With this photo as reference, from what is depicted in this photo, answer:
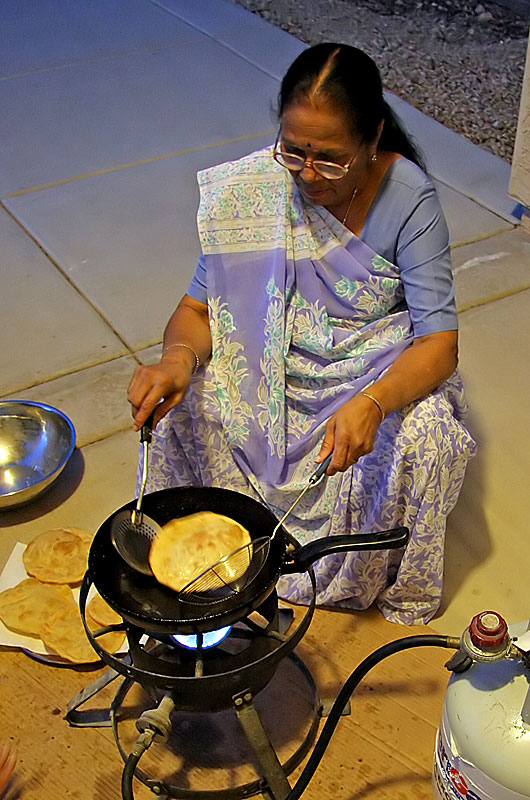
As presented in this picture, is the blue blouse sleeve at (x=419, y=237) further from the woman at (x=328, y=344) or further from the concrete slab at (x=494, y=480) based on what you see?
the concrete slab at (x=494, y=480)

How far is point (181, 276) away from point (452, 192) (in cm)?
103

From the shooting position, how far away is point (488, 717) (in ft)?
3.64

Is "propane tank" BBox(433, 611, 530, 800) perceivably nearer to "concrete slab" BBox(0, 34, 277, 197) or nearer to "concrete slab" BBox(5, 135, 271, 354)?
"concrete slab" BBox(5, 135, 271, 354)

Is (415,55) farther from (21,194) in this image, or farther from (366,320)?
(366,320)

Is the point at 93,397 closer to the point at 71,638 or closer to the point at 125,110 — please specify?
the point at 71,638

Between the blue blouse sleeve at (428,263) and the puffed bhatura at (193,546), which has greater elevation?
the blue blouse sleeve at (428,263)

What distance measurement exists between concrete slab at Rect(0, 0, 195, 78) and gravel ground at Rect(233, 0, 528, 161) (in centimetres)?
55

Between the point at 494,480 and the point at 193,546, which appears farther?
the point at 494,480

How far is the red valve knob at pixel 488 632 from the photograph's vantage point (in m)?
1.05

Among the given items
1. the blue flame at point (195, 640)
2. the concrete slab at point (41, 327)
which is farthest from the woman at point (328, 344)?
the concrete slab at point (41, 327)

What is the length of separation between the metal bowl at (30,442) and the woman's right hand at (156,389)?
565 millimetres

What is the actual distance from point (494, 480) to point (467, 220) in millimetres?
1216

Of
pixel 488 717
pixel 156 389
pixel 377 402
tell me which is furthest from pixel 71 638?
pixel 488 717

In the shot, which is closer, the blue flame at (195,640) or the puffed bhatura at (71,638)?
the blue flame at (195,640)
